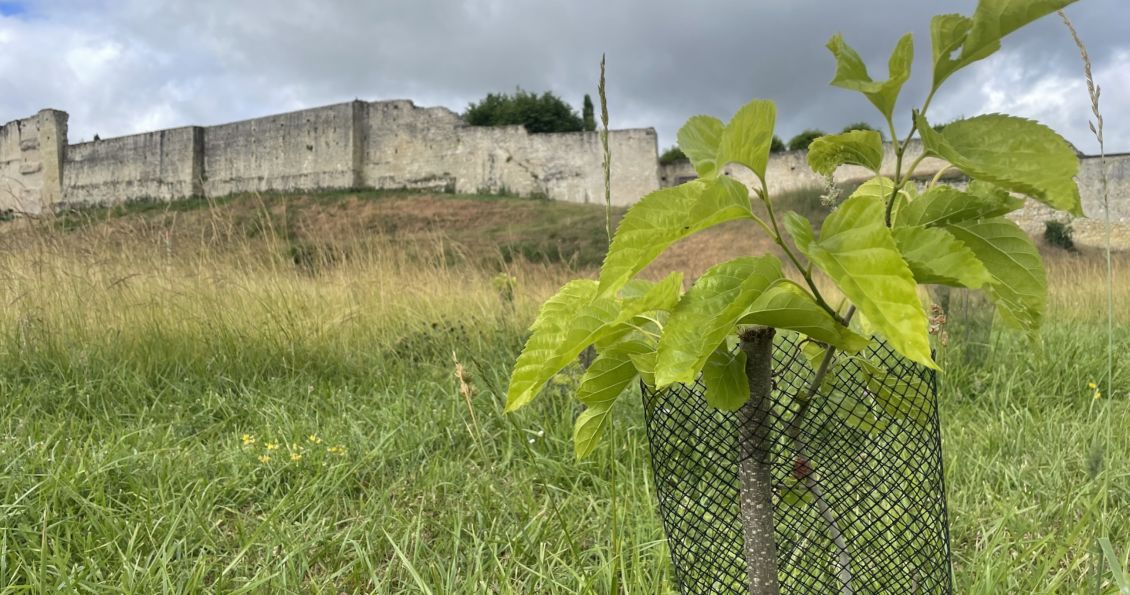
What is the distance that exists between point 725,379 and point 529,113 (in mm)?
30679

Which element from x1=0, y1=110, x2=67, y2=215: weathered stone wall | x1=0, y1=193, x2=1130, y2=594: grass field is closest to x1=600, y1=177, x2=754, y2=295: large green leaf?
x1=0, y1=193, x2=1130, y2=594: grass field

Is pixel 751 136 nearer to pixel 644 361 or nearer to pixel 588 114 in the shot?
pixel 644 361

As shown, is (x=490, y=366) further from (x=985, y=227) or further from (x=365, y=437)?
(x=985, y=227)

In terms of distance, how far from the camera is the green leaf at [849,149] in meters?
0.59

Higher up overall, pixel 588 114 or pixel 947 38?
pixel 588 114

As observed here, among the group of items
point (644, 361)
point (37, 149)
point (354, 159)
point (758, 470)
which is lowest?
point (758, 470)

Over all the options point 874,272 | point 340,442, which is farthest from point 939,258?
point 340,442

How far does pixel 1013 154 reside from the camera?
522 millimetres

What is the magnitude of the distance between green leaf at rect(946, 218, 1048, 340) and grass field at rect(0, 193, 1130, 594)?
23.3 inches

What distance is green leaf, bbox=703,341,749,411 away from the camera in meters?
0.61

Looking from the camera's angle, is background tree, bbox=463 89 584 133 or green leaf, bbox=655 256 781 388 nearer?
green leaf, bbox=655 256 781 388

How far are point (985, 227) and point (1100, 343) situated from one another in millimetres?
3557

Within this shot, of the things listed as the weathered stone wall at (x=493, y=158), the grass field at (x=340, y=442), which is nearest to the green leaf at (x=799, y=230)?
the grass field at (x=340, y=442)

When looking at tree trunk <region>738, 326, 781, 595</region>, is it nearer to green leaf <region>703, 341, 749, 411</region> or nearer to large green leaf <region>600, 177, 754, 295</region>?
green leaf <region>703, 341, 749, 411</region>
